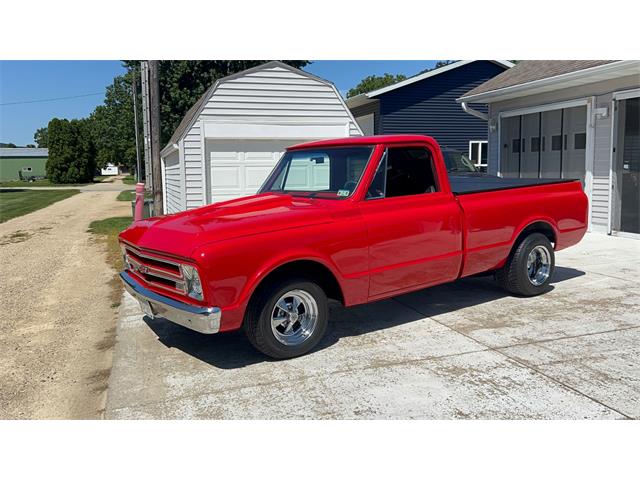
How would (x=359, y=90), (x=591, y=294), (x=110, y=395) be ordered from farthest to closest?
(x=359, y=90) < (x=591, y=294) < (x=110, y=395)

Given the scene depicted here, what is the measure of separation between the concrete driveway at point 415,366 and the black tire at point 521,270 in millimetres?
159

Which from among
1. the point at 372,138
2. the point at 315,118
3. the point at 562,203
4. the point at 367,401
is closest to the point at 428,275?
the point at 372,138

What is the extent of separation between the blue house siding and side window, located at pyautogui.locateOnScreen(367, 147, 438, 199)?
14900 millimetres

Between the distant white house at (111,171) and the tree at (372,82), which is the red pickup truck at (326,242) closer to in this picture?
the tree at (372,82)

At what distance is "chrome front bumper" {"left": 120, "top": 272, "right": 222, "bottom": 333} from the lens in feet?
13.6

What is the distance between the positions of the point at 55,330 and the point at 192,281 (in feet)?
8.91

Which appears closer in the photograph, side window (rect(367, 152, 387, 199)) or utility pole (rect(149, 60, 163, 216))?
side window (rect(367, 152, 387, 199))

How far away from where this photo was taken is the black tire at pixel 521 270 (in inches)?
250

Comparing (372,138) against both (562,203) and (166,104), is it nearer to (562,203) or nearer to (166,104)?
(562,203)

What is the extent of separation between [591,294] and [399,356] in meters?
3.21

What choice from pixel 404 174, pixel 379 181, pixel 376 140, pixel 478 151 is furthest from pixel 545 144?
pixel 379 181

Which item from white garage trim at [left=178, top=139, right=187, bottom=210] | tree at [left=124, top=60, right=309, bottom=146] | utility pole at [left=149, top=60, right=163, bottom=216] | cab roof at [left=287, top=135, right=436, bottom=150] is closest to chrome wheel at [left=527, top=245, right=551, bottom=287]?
cab roof at [left=287, top=135, right=436, bottom=150]

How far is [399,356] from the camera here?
4770mm

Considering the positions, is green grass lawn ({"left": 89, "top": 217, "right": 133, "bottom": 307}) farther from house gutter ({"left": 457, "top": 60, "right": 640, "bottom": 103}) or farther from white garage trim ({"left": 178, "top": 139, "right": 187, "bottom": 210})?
house gutter ({"left": 457, "top": 60, "right": 640, "bottom": 103})
